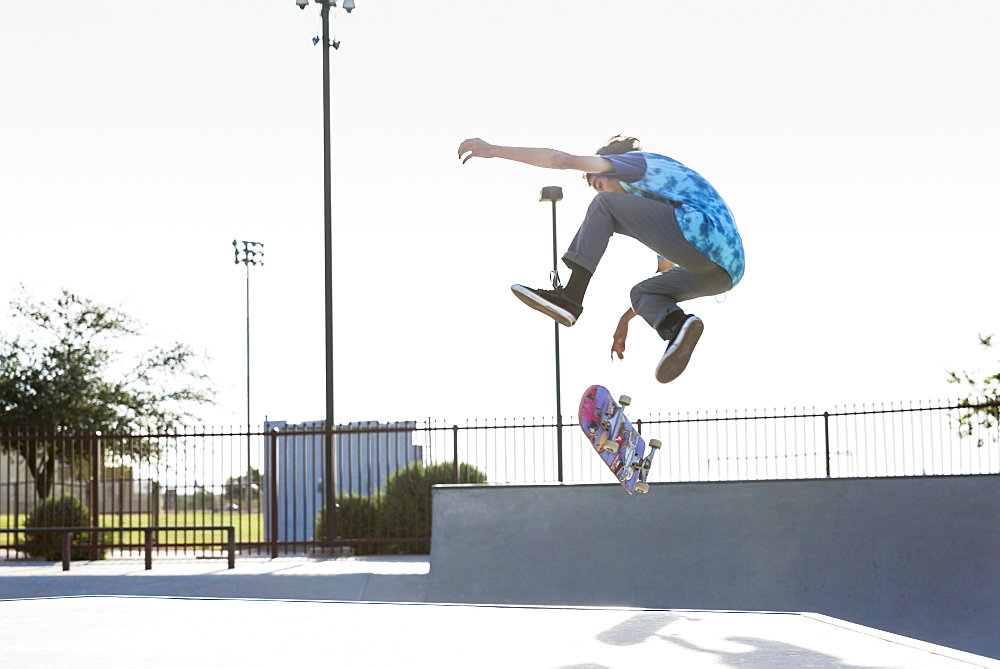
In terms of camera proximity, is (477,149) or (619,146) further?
(619,146)

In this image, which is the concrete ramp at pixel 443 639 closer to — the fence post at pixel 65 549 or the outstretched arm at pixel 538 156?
the outstretched arm at pixel 538 156

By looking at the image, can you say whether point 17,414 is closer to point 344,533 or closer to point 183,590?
point 344,533

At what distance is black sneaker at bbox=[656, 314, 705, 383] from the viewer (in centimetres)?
592

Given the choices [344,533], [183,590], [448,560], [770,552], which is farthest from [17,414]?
[770,552]

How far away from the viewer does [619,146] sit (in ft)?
20.2

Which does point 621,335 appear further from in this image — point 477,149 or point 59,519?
point 59,519

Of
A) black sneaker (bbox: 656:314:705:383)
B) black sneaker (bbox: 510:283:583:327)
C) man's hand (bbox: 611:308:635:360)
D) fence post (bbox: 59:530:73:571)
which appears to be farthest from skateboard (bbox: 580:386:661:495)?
fence post (bbox: 59:530:73:571)

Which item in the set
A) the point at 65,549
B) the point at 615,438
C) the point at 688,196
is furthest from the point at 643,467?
the point at 65,549

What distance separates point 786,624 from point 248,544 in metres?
12.0

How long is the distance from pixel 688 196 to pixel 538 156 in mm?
837

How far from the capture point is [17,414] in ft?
87.5

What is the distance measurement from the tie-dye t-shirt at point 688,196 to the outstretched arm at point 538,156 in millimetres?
122

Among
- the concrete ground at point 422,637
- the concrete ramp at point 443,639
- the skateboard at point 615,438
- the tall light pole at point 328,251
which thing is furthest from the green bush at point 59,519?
the skateboard at point 615,438

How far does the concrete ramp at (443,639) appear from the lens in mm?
4391
